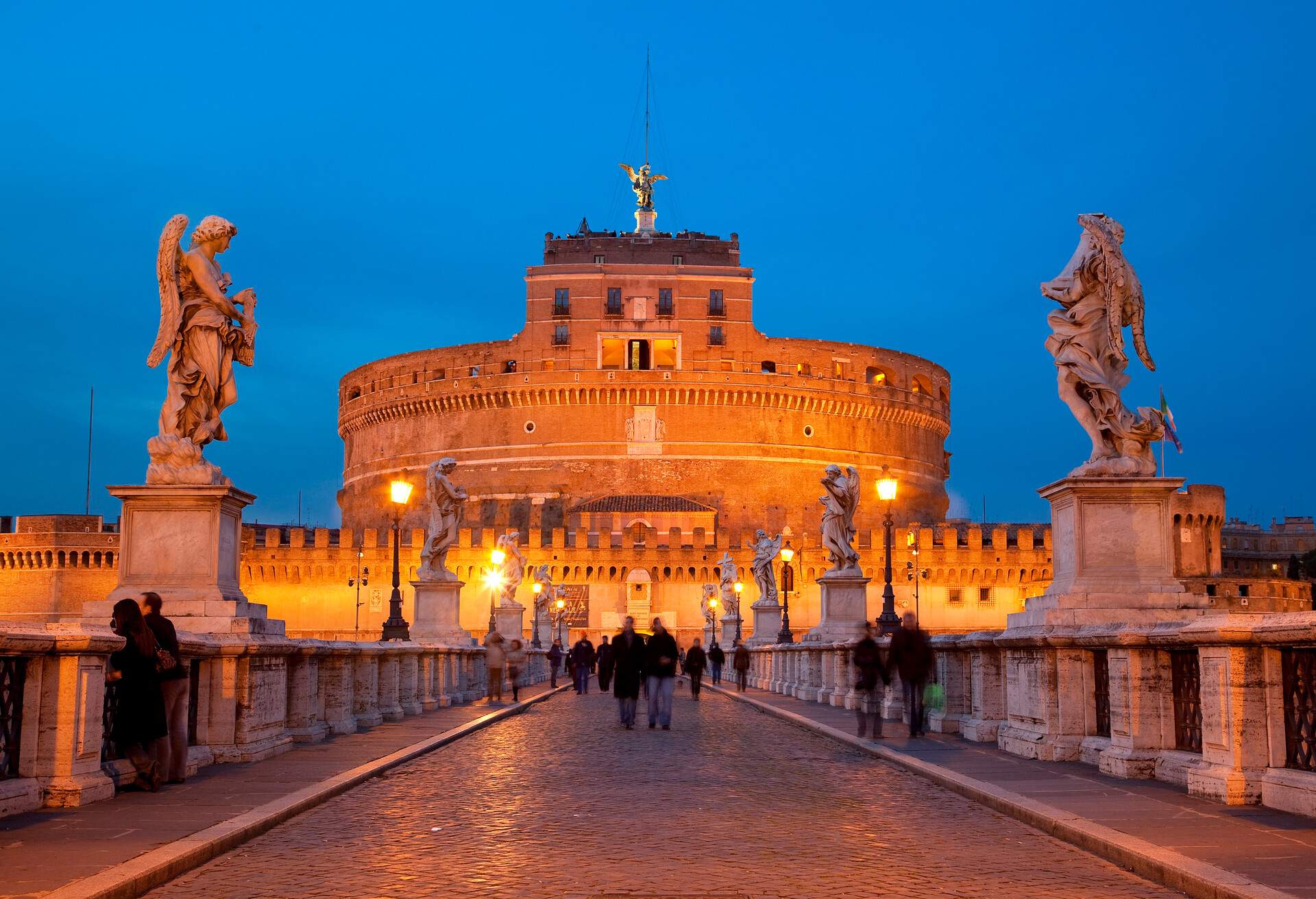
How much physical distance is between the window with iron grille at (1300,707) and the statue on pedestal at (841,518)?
14276 mm

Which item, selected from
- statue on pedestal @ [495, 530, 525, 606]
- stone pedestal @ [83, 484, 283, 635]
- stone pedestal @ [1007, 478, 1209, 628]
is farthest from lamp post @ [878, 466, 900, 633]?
statue on pedestal @ [495, 530, 525, 606]

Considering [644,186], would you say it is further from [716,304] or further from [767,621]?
[767,621]

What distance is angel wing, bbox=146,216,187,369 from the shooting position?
1045 cm

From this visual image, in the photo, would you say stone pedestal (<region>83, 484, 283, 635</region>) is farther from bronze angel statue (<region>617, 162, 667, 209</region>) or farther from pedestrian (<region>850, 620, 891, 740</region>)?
bronze angel statue (<region>617, 162, 667, 209</region>)

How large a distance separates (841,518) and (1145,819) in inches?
586

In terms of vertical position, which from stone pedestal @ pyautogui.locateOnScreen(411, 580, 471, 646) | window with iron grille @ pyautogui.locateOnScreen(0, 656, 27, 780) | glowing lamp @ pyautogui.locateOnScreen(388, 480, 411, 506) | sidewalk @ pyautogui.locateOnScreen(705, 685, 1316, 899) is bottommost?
sidewalk @ pyautogui.locateOnScreen(705, 685, 1316, 899)

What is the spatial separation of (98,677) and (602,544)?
60.7 meters

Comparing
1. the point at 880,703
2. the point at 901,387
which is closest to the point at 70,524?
the point at 901,387

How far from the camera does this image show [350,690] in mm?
13641

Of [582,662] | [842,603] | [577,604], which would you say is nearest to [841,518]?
[842,603]

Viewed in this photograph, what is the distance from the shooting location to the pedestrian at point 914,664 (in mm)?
12758

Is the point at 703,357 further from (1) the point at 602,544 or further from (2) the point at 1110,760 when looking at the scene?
(2) the point at 1110,760

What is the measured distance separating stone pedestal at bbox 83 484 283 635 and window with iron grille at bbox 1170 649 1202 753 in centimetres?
598

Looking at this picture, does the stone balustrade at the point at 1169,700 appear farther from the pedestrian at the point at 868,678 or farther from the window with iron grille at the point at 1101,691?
the pedestrian at the point at 868,678
